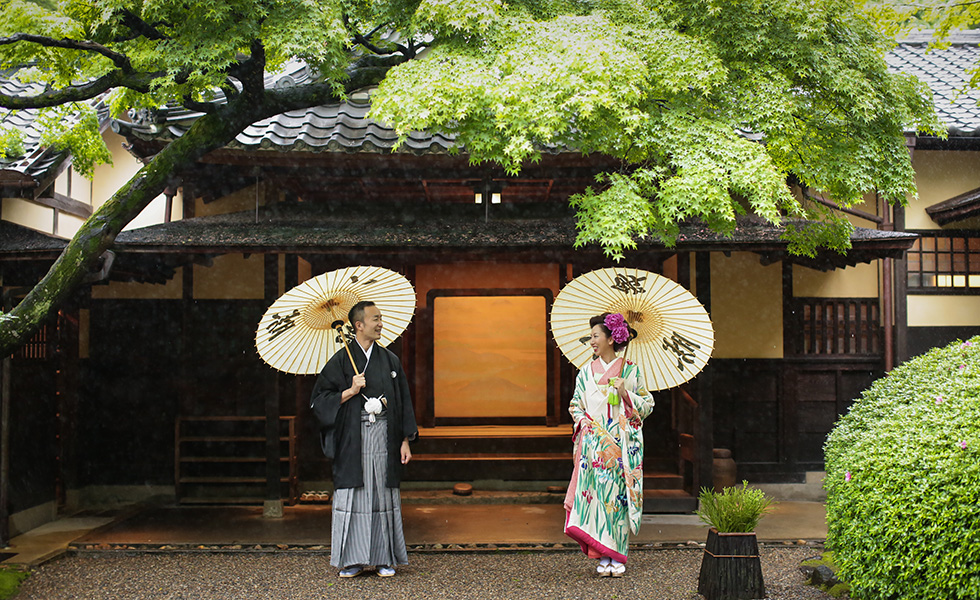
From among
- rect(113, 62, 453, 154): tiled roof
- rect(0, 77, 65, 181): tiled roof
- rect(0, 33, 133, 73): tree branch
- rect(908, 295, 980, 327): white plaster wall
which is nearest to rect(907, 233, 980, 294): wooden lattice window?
rect(908, 295, 980, 327): white plaster wall

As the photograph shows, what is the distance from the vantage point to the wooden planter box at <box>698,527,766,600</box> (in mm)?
5344

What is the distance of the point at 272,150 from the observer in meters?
7.24

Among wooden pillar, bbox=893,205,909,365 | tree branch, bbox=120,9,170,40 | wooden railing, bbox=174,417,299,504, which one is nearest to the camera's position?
tree branch, bbox=120,9,170,40

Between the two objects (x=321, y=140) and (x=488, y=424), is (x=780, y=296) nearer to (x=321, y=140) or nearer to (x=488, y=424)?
(x=488, y=424)

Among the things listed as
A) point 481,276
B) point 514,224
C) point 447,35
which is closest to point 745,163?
point 447,35

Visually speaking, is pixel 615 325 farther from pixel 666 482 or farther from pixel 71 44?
pixel 71 44

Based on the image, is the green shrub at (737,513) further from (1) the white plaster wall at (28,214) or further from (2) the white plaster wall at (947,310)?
(1) the white plaster wall at (28,214)

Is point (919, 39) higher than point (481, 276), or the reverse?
point (919, 39)

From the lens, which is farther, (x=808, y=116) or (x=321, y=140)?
(x=321, y=140)

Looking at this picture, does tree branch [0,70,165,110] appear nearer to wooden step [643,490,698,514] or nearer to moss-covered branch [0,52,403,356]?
moss-covered branch [0,52,403,356]

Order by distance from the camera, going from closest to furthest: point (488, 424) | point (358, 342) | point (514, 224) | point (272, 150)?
point (358, 342) < point (272, 150) < point (514, 224) < point (488, 424)

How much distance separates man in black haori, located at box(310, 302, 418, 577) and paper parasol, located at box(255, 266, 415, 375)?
0.58 feet

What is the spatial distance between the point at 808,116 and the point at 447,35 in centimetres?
302

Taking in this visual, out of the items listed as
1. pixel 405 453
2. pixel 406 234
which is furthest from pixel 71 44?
pixel 405 453
